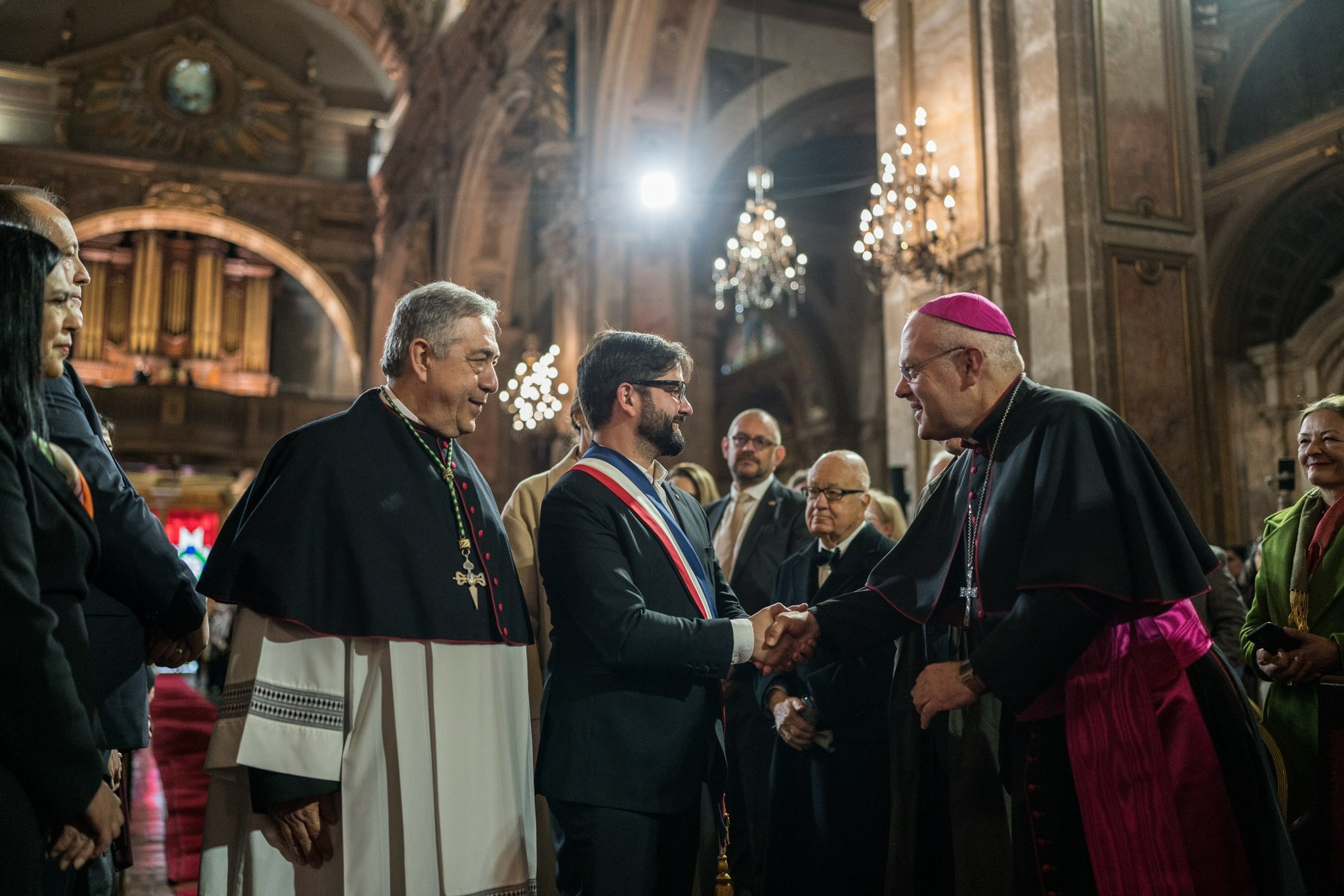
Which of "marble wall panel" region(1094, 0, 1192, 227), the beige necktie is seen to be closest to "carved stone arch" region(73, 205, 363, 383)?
the beige necktie

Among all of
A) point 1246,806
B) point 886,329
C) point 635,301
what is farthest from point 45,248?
point 635,301

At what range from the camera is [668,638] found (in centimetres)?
223

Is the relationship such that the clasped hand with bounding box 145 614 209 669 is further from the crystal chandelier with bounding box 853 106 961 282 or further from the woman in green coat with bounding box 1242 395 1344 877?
the crystal chandelier with bounding box 853 106 961 282

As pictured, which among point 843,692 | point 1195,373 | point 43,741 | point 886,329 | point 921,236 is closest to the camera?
point 43,741

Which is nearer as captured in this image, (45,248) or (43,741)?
(43,741)

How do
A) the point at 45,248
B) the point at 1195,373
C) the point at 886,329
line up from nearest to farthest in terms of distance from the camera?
the point at 45,248 → the point at 1195,373 → the point at 886,329

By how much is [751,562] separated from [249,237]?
17579 mm

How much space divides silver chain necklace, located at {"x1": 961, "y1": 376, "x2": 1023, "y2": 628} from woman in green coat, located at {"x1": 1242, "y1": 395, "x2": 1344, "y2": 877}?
49.1 inches

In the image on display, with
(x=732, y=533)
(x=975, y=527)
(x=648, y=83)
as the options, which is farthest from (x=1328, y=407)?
(x=648, y=83)

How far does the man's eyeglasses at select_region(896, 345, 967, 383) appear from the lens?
2498 millimetres

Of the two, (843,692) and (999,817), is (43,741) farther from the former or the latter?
(843,692)

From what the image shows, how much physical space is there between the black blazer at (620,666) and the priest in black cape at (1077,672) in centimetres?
49

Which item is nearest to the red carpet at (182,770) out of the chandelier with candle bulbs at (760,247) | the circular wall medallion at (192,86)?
the chandelier with candle bulbs at (760,247)

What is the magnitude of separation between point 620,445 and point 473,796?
2.61 ft
